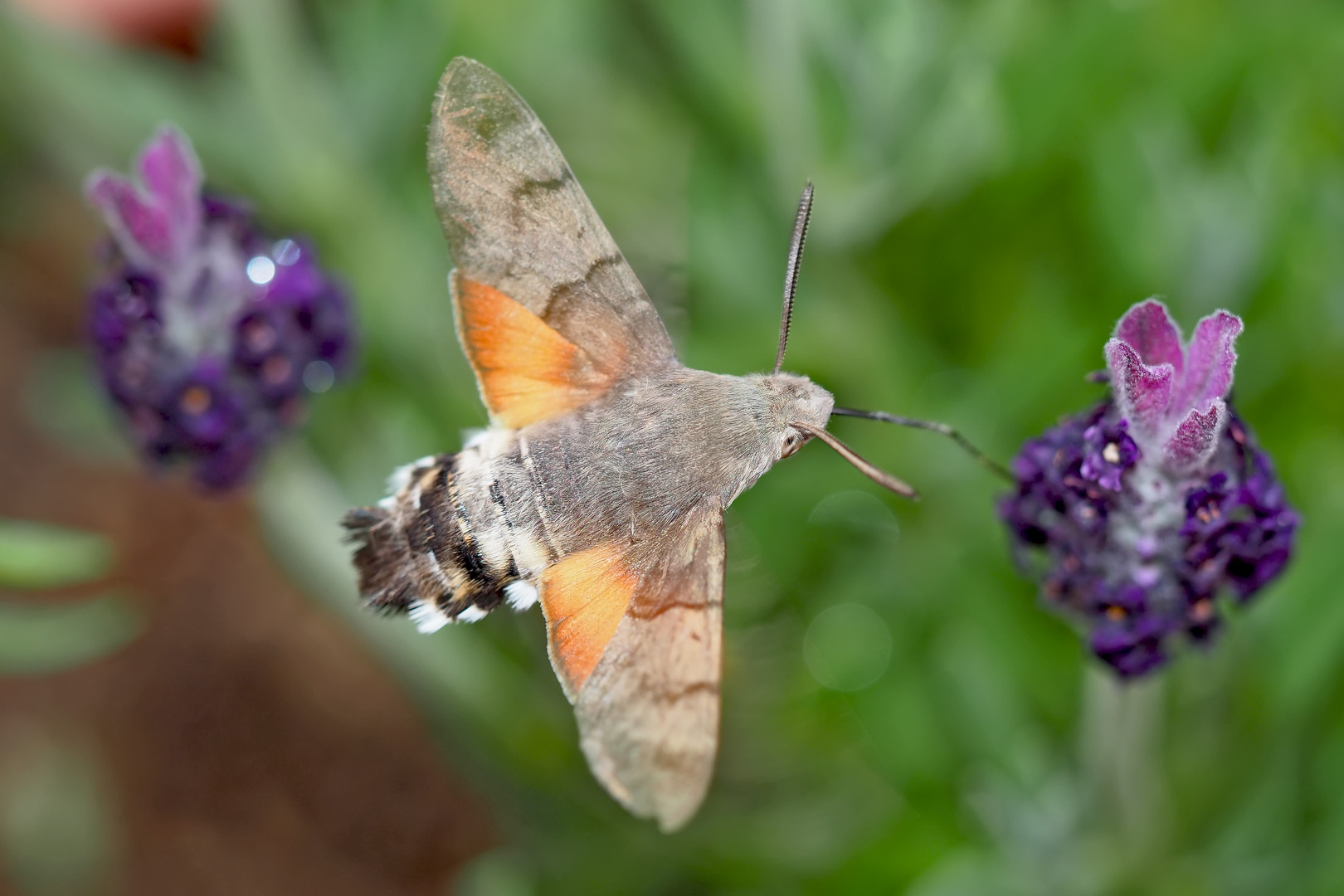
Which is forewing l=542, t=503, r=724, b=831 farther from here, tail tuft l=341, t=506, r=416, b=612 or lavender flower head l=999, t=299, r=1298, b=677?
lavender flower head l=999, t=299, r=1298, b=677

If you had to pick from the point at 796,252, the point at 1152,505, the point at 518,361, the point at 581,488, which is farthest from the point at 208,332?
the point at 1152,505

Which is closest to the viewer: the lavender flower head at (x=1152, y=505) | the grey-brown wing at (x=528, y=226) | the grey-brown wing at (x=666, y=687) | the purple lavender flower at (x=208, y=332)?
the lavender flower head at (x=1152, y=505)

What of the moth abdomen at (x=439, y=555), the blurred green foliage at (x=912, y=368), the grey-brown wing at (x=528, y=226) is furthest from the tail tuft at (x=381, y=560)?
the blurred green foliage at (x=912, y=368)

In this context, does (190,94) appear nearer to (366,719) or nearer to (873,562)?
(366,719)

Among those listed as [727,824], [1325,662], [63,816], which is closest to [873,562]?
[727,824]

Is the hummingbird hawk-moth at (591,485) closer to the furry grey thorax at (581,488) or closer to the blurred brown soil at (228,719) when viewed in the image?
the furry grey thorax at (581,488)
